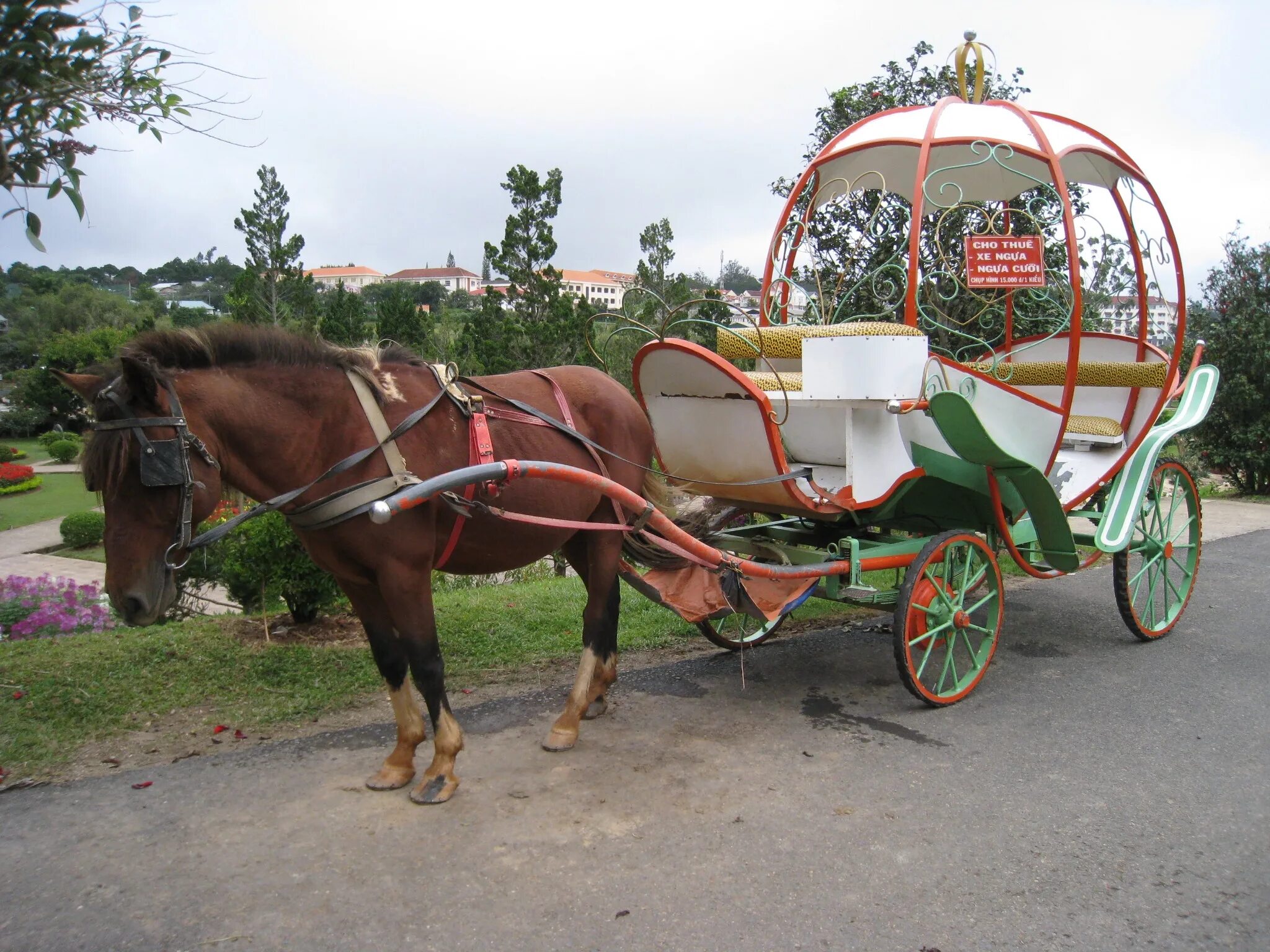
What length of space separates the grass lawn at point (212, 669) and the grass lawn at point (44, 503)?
609 inches

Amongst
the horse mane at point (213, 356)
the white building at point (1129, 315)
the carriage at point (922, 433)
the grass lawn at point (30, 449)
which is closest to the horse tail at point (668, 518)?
the carriage at point (922, 433)

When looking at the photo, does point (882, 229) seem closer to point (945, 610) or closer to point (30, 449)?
point (945, 610)

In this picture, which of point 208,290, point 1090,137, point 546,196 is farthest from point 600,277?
A: point 1090,137

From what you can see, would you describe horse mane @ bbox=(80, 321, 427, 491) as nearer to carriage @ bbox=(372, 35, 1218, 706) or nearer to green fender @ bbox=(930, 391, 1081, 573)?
carriage @ bbox=(372, 35, 1218, 706)

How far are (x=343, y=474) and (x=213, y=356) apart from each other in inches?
23.0

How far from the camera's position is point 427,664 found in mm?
3285

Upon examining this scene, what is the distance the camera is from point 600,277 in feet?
257

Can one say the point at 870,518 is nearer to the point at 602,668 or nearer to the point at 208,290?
the point at 602,668

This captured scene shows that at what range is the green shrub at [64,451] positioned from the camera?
96.7 feet

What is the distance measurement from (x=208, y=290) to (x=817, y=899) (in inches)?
4050

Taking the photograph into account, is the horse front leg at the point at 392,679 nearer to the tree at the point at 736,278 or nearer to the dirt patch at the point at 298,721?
the dirt patch at the point at 298,721

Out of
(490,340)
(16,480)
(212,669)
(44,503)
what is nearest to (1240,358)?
(490,340)

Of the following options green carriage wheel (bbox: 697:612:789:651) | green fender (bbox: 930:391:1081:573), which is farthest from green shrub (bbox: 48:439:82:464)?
green fender (bbox: 930:391:1081:573)

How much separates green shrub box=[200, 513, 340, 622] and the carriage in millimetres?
2007
